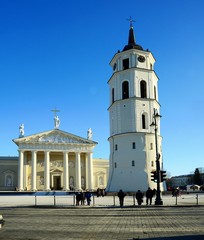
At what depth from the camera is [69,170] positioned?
7588 cm

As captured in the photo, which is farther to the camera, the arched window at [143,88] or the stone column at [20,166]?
the stone column at [20,166]

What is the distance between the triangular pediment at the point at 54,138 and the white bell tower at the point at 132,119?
25.9 metres

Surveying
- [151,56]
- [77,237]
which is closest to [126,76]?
[151,56]

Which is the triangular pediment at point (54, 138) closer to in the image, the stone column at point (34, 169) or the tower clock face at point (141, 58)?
the stone column at point (34, 169)

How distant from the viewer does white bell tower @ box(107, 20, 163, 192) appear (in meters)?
44.3

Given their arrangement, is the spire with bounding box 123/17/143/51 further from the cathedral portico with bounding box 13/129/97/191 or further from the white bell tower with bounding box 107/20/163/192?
the cathedral portico with bounding box 13/129/97/191

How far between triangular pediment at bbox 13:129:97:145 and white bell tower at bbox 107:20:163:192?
25.9 m

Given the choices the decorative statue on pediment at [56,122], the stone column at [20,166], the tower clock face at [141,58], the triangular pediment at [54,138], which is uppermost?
the tower clock face at [141,58]

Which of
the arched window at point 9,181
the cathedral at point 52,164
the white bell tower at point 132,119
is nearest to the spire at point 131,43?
the white bell tower at point 132,119

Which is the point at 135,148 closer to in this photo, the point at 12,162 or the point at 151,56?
the point at 151,56

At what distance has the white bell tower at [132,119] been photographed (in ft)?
145

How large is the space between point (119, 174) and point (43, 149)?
30292 mm

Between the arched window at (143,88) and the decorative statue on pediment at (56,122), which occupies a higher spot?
the arched window at (143,88)

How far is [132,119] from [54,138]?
1237 inches
